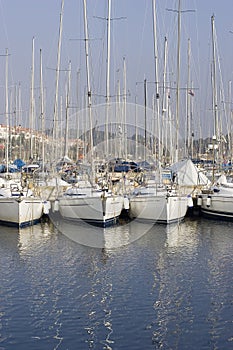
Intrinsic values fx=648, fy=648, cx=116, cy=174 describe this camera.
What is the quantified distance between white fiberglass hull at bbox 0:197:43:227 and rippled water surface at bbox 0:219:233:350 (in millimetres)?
1757

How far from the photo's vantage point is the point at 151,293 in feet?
71.5

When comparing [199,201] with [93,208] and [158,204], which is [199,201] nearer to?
[158,204]

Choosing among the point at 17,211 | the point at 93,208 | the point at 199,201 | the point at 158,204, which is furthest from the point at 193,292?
→ the point at 199,201

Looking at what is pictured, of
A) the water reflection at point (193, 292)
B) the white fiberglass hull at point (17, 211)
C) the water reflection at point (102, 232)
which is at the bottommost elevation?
the water reflection at point (193, 292)

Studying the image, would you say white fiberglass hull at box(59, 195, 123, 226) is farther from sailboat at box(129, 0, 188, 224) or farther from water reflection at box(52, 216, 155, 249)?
sailboat at box(129, 0, 188, 224)

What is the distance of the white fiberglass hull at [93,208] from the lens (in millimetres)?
34438

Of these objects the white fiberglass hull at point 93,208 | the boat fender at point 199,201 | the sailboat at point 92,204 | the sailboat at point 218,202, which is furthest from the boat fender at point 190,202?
the white fiberglass hull at point 93,208

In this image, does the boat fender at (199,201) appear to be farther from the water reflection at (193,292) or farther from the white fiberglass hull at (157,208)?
the water reflection at (193,292)

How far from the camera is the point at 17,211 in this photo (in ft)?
114

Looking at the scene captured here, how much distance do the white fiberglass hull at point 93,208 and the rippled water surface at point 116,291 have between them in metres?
1.52

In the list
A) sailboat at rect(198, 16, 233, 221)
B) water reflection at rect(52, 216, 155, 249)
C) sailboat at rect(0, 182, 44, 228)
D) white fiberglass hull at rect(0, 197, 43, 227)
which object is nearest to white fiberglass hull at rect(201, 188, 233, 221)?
sailboat at rect(198, 16, 233, 221)

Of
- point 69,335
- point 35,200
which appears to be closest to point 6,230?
point 35,200

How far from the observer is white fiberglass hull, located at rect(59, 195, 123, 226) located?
3444 centimetres

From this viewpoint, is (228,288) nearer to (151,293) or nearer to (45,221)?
(151,293)
